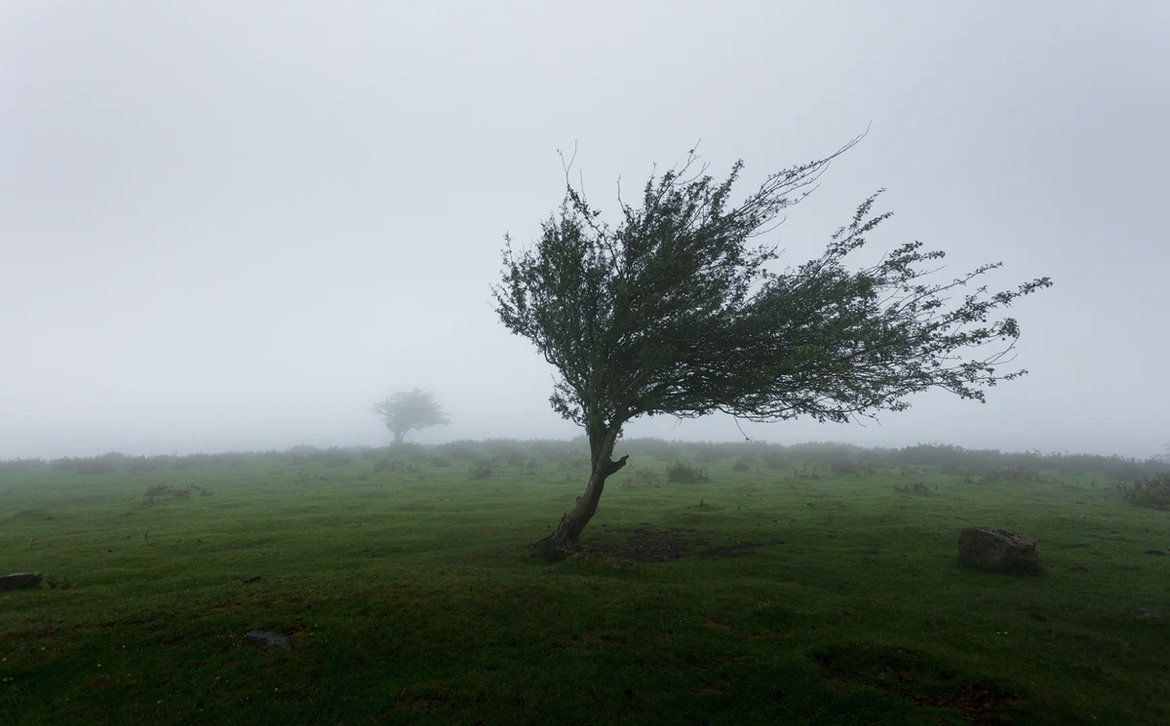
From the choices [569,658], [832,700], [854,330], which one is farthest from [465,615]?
[854,330]

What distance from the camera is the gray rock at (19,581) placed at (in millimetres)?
15688

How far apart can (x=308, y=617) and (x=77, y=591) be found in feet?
28.8

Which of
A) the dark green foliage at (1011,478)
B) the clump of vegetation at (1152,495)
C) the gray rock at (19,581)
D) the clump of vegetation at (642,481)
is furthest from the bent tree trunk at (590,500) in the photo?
the dark green foliage at (1011,478)

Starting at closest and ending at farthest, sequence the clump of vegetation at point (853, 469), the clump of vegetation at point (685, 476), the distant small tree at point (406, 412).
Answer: the clump of vegetation at point (685, 476) → the clump of vegetation at point (853, 469) → the distant small tree at point (406, 412)

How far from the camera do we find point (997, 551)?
16797mm

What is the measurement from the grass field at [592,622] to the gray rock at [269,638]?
0.69ft

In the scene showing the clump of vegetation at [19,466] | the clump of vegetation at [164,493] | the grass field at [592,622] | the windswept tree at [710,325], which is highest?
the windswept tree at [710,325]

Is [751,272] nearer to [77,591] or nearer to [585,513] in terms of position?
[585,513]

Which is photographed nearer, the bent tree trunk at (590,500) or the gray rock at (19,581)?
the gray rock at (19,581)

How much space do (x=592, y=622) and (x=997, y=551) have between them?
1374 centimetres

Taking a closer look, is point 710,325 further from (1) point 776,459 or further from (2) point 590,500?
(1) point 776,459

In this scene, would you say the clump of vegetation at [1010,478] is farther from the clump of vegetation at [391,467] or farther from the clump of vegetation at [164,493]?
the clump of vegetation at [164,493]

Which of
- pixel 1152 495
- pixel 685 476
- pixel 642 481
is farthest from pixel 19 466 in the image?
pixel 1152 495

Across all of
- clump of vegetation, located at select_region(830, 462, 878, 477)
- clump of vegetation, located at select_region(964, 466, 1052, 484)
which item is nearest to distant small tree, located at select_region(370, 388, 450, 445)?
clump of vegetation, located at select_region(830, 462, 878, 477)
